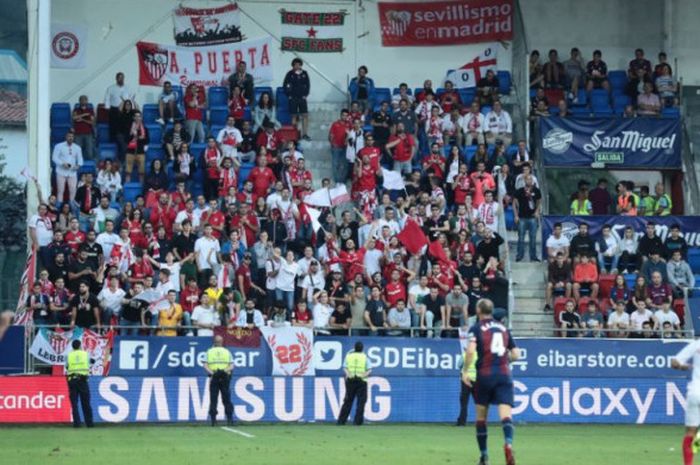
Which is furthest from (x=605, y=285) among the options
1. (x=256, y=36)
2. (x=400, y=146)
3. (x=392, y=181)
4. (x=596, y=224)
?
(x=256, y=36)

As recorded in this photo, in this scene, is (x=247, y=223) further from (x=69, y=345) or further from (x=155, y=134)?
(x=155, y=134)

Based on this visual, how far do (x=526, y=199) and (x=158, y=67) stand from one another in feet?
37.6

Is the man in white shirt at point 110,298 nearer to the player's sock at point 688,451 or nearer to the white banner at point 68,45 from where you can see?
the white banner at point 68,45

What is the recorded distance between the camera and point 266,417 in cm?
2828

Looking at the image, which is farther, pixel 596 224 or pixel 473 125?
pixel 473 125

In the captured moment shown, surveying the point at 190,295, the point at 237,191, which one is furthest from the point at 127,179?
the point at 190,295

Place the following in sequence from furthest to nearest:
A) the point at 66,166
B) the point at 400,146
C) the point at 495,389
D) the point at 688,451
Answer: the point at 400,146
the point at 66,166
the point at 495,389
the point at 688,451

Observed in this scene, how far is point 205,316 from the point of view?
3002 cm

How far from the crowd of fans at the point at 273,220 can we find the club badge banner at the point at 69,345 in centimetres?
35

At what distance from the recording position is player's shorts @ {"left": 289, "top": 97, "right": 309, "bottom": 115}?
3722 cm

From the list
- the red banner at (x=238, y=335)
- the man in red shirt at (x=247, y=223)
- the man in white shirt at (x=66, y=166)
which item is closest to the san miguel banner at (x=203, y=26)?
the man in white shirt at (x=66, y=166)

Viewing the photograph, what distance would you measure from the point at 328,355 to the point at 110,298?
15.2 ft

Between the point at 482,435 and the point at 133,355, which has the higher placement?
the point at 133,355

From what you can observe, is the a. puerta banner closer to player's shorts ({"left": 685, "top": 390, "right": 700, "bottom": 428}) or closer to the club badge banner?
the club badge banner
